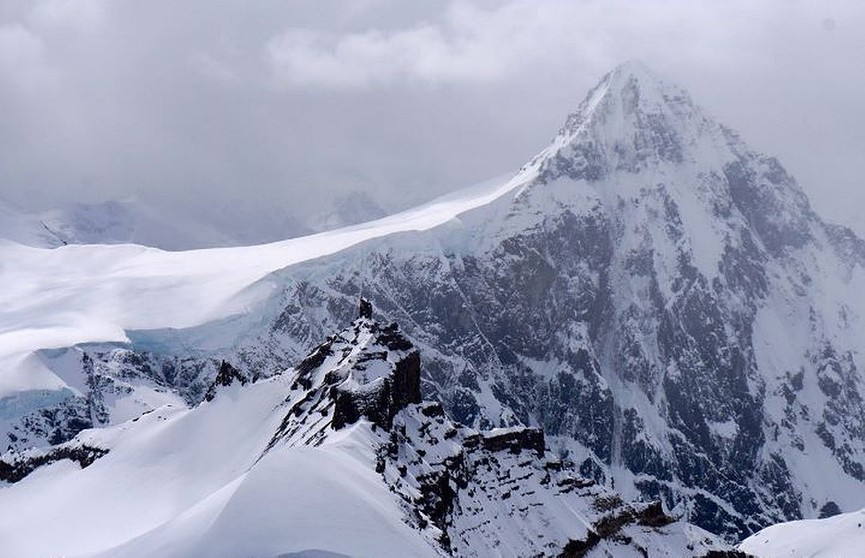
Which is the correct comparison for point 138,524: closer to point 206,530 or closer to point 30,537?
point 30,537

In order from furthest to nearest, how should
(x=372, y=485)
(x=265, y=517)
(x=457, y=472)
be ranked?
(x=457, y=472) → (x=372, y=485) → (x=265, y=517)

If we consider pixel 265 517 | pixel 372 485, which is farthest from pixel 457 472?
pixel 265 517

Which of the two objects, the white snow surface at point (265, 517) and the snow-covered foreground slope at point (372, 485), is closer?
the white snow surface at point (265, 517)

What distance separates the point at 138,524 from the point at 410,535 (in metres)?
77.2

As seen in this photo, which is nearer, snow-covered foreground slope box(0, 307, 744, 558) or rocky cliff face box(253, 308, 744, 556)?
snow-covered foreground slope box(0, 307, 744, 558)

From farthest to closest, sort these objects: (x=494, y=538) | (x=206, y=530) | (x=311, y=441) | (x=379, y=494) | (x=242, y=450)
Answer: (x=242, y=450)
(x=494, y=538)
(x=311, y=441)
(x=379, y=494)
(x=206, y=530)

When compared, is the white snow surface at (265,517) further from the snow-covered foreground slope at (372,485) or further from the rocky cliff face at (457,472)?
the rocky cliff face at (457,472)

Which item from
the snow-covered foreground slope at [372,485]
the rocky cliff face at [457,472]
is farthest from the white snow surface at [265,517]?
the rocky cliff face at [457,472]

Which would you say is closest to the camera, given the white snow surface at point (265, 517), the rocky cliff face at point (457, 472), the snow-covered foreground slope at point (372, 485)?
the white snow surface at point (265, 517)

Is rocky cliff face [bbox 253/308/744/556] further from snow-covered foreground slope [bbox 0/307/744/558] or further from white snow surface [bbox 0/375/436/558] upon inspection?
white snow surface [bbox 0/375/436/558]

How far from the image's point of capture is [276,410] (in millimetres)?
197000

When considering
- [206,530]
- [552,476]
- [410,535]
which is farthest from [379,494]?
[552,476]

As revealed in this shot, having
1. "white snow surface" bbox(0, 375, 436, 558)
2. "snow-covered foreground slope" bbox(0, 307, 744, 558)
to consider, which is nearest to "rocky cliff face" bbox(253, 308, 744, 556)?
"snow-covered foreground slope" bbox(0, 307, 744, 558)

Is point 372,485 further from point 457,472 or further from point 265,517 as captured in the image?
point 457,472
